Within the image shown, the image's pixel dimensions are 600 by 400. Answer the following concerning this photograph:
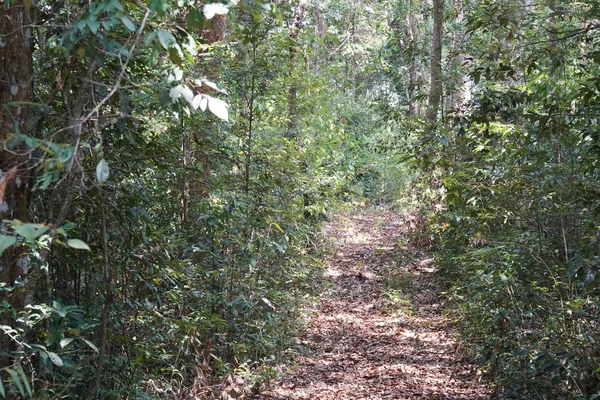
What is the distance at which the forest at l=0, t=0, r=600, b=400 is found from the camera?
307 centimetres

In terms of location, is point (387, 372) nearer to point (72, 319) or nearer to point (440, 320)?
point (440, 320)

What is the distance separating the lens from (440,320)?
28.8 feet

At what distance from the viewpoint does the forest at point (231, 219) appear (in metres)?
3.07

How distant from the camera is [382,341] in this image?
8141 millimetres

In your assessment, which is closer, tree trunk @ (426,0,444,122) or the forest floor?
the forest floor

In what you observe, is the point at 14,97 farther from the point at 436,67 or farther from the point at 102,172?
the point at 436,67

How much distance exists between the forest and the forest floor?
0.15 ft

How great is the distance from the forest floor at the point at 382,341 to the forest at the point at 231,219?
0.15 ft

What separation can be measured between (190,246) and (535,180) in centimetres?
326

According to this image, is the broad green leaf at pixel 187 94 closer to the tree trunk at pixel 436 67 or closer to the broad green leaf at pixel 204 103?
the broad green leaf at pixel 204 103

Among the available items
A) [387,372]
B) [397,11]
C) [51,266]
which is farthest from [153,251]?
[397,11]

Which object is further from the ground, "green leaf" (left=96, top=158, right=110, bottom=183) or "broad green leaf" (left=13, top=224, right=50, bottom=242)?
"green leaf" (left=96, top=158, right=110, bottom=183)

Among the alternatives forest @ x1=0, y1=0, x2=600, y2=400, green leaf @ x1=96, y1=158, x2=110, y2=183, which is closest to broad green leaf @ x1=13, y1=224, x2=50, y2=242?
forest @ x1=0, y1=0, x2=600, y2=400

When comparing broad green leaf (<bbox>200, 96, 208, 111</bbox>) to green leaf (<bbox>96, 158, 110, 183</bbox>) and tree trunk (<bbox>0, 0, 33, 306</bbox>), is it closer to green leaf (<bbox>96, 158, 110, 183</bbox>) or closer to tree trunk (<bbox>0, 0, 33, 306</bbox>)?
green leaf (<bbox>96, 158, 110, 183</bbox>)
